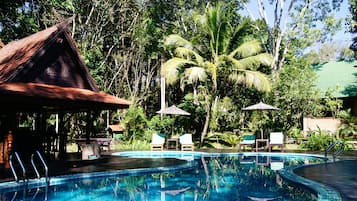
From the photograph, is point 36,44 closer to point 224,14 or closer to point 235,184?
point 235,184

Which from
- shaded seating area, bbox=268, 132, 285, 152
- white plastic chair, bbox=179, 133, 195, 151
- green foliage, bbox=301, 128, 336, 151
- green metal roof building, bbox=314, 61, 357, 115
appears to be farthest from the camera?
green metal roof building, bbox=314, 61, 357, 115

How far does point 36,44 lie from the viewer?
36.4 feet

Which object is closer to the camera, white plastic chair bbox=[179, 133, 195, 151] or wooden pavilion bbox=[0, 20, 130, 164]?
wooden pavilion bbox=[0, 20, 130, 164]

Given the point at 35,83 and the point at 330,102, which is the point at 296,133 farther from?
the point at 35,83

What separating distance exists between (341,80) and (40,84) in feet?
60.3

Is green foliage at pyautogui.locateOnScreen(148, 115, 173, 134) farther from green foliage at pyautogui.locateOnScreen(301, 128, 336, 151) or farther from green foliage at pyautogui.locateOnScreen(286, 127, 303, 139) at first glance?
green foliage at pyautogui.locateOnScreen(301, 128, 336, 151)

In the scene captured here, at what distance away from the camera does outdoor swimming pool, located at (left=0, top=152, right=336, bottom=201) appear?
7172mm

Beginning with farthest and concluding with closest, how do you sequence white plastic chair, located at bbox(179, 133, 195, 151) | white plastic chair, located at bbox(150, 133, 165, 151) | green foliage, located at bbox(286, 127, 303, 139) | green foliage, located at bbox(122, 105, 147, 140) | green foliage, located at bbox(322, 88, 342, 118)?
1. green foliage, located at bbox(122, 105, 147, 140)
2. green foliage, located at bbox(322, 88, 342, 118)
3. green foliage, located at bbox(286, 127, 303, 139)
4. white plastic chair, located at bbox(150, 133, 165, 151)
5. white plastic chair, located at bbox(179, 133, 195, 151)

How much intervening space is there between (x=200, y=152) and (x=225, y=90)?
5887 mm

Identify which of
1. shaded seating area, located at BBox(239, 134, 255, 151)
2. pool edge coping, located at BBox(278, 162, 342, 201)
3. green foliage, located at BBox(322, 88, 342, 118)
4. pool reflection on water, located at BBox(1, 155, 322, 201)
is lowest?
pool reflection on water, located at BBox(1, 155, 322, 201)

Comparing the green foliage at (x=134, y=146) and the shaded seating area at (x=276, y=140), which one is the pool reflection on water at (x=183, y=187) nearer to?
the shaded seating area at (x=276, y=140)

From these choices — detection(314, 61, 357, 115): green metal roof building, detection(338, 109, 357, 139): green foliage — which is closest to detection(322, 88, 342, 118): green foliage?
detection(338, 109, 357, 139): green foliage

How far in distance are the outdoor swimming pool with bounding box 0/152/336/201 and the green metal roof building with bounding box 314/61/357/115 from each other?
37.4 ft

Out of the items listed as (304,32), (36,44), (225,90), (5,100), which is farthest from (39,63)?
(304,32)
